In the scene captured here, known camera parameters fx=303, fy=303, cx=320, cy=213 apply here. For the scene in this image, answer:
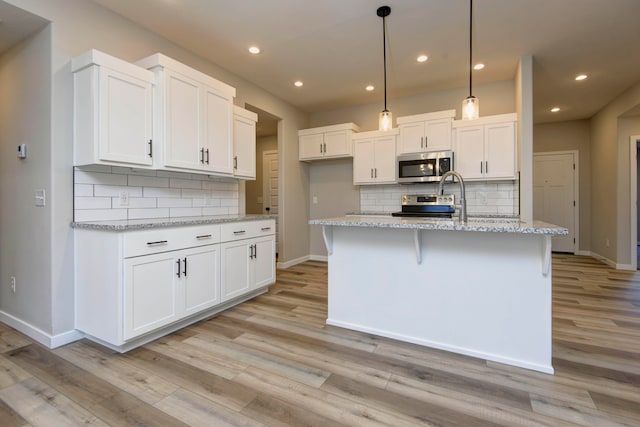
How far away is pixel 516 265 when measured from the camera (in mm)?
1944

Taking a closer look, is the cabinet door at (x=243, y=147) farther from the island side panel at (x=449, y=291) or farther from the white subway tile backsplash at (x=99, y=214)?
the island side panel at (x=449, y=291)

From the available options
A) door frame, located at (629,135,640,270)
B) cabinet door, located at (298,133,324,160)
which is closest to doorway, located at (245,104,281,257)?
cabinet door, located at (298,133,324,160)

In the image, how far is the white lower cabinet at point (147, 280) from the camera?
203cm

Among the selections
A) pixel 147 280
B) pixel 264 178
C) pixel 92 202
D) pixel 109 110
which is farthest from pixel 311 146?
pixel 147 280

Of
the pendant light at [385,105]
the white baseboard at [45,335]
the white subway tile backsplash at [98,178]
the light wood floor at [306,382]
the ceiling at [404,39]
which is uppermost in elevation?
the ceiling at [404,39]

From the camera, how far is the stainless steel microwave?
13.2 feet

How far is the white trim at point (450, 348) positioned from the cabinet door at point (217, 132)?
187 cm

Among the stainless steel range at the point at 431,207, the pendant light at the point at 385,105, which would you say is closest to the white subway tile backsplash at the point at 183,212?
the pendant light at the point at 385,105

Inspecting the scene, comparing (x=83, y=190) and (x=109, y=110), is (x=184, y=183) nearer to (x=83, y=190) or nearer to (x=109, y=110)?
(x=83, y=190)

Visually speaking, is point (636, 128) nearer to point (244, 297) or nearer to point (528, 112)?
point (528, 112)

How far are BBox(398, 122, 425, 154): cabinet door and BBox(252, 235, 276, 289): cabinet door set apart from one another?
7.53 feet

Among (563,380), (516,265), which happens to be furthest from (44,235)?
(563,380)

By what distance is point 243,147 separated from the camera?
349cm

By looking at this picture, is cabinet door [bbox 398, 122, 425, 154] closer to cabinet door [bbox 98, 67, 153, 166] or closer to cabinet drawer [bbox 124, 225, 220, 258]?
cabinet drawer [bbox 124, 225, 220, 258]
